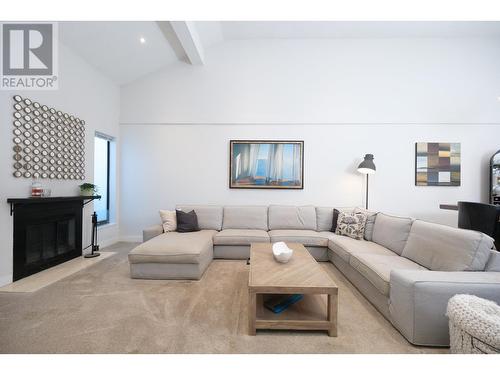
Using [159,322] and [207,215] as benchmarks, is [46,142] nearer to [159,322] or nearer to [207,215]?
[207,215]

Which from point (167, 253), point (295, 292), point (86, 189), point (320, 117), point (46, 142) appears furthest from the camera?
point (320, 117)

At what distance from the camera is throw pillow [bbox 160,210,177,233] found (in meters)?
3.29

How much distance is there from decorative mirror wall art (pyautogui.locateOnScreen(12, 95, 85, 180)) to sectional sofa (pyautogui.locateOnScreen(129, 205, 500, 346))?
4.84 feet

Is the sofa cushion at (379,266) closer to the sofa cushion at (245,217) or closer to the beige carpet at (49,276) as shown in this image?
the sofa cushion at (245,217)

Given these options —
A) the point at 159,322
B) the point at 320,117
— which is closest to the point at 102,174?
the point at 159,322

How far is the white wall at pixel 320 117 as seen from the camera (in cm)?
377

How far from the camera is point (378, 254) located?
7.48 ft

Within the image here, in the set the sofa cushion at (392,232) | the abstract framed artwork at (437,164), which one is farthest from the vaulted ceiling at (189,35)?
the sofa cushion at (392,232)

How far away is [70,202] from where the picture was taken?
3.07 m

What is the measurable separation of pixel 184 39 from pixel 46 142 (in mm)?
2402

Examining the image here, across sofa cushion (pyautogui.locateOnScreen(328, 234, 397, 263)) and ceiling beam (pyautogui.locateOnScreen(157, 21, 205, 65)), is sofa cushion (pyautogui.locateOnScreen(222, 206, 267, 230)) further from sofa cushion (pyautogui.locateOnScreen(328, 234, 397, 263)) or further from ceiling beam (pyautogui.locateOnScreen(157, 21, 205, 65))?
ceiling beam (pyautogui.locateOnScreen(157, 21, 205, 65))

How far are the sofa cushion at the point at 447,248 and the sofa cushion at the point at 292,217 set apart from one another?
149 cm
